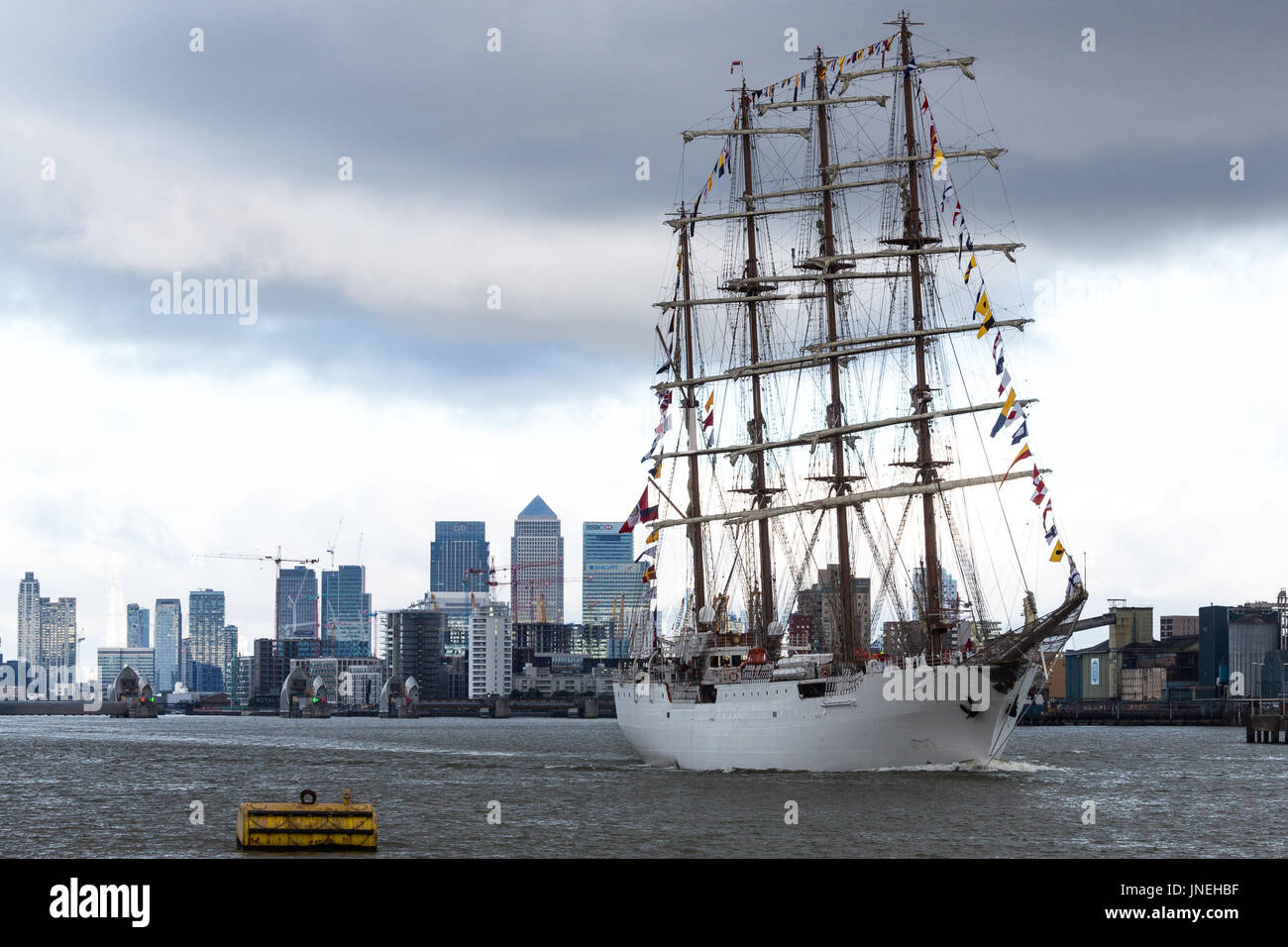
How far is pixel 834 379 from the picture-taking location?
104 m

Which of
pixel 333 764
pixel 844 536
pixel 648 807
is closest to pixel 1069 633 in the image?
pixel 844 536

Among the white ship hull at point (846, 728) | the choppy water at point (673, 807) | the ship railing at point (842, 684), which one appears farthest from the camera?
the ship railing at point (842, 684)

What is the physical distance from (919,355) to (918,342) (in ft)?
2.57

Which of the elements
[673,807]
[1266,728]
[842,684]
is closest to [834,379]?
[842,684]

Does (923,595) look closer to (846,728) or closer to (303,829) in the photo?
(846,728)

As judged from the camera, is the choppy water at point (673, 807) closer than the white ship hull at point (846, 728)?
Yes

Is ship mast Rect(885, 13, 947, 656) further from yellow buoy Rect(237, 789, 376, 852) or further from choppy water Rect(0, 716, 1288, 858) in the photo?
yellow buoy Rect(237, 789, 376, 852)

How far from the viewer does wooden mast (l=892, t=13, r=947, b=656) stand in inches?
Result: 3802

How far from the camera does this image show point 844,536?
102562mm

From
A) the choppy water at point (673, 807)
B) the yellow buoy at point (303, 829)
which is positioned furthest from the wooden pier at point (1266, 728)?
the yellow buoy at point (303, 829)

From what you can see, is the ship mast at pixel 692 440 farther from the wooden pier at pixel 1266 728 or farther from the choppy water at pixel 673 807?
the wooden pier at pixel 1266 728

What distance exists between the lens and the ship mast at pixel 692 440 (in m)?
117

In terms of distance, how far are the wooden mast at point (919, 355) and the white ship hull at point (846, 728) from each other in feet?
25.6
